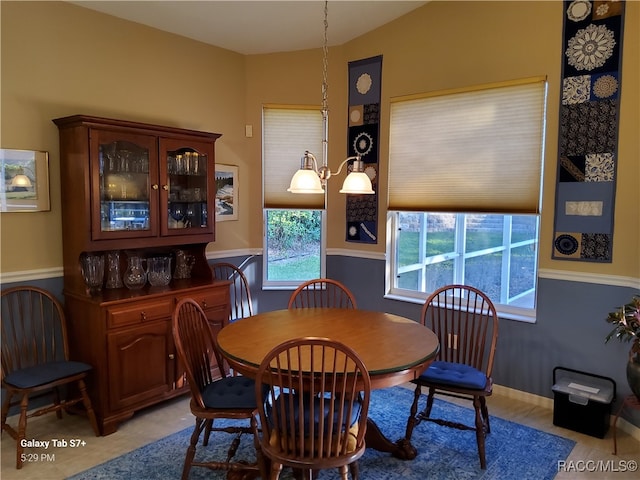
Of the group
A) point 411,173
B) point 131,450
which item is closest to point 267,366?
point 131,450

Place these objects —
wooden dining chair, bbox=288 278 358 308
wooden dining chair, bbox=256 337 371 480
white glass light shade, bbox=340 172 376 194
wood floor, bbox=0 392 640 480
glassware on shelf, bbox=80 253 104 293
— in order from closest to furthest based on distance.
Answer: wooden dining chair, bbox=256 337 371 480
white glass light shade, bbox=340 172 376 194
wood floor, bbox=0 392 640 480
glassware on shelf, bbox=80 253 104 293
wooden dining chair, bbox=288 278 358 308

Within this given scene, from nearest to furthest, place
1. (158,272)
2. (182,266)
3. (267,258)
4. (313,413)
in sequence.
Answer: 1. (313,413)
2. (158,272)
3. (182,266)
4. (267,258)

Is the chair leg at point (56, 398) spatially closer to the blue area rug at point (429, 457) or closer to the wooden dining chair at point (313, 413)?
the blue area rug at point (429, 457)

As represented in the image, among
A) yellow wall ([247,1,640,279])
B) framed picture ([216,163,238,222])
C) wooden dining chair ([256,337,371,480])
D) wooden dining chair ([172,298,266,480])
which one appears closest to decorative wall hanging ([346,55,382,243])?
yellow wall ([247,1,640,279])

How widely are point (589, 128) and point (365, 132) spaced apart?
1.77 metres

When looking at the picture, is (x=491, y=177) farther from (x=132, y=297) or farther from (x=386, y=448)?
(x=132, y=297)

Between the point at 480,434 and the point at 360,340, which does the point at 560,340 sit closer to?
the point at 480,434

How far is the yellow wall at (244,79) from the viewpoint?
9.44ft

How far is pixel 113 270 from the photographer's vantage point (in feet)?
10.6

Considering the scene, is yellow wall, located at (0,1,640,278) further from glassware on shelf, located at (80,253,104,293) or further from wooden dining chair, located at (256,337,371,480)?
wooden dining chair, located at (256,337,371,480)

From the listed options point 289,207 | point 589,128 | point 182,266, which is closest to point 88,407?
point 182,266

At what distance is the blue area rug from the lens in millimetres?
2430

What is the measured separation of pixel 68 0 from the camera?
3.08 m

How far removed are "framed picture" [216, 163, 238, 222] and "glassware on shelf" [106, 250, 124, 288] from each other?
41.7 inches
